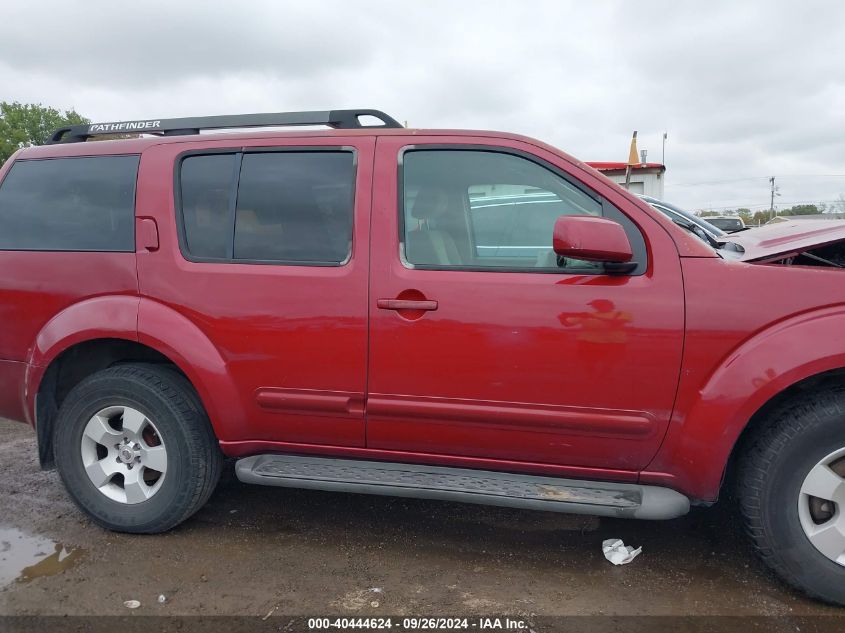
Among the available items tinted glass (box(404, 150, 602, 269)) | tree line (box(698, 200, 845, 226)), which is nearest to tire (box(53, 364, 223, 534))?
tinted glass (box(404, 150, 602, 269))

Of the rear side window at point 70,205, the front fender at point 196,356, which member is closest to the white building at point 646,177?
the rear side window at point 70,205

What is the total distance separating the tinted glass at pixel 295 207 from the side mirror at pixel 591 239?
3.02 feet

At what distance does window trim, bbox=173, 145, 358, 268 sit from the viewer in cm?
261

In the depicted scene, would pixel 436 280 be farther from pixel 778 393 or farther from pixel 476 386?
pixel 778 393

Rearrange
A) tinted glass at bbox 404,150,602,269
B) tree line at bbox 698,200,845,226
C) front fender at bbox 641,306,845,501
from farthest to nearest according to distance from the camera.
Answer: tree line at bbox 698,200,845,226 → tinted glass at bbox 404,150,602,269 → front fender at bbox 641,306,845,501

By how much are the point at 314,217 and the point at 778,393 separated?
204 centimetres

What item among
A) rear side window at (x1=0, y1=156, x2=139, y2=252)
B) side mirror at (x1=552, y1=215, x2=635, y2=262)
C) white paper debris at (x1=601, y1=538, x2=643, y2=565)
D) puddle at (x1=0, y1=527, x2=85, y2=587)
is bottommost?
puddle at (x1=0, y1=527, x2=85, y2=587)

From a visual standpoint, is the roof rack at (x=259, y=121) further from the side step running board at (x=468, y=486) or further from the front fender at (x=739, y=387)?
the front fender at (x=739, y=387)

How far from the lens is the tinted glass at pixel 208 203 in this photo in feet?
8.95

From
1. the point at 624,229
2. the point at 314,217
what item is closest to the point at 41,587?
the point at 314,217

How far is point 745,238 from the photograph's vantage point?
3.10m

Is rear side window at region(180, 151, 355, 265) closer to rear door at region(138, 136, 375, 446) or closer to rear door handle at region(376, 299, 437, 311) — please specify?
rear door at region(138, 136, 375, 446)

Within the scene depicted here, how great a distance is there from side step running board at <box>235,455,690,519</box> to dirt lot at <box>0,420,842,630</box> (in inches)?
14.0

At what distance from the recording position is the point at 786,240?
2.57m
